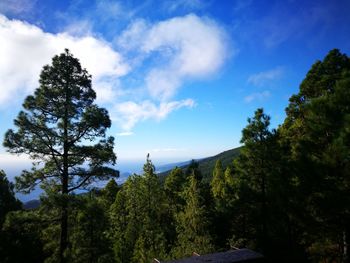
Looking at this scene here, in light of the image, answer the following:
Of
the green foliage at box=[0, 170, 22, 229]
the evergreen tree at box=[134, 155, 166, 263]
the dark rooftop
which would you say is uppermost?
the green foliage at box=[0, 170, 22, 229]

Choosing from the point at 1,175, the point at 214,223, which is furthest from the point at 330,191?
the point at 1,175

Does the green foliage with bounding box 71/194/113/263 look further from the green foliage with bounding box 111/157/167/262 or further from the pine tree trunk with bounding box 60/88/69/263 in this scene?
the green foliage with bounding box 111/157/167/262

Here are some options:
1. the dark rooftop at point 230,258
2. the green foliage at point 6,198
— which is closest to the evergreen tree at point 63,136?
the dark rooftop at point 230,258

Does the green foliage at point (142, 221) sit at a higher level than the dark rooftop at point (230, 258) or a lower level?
higher

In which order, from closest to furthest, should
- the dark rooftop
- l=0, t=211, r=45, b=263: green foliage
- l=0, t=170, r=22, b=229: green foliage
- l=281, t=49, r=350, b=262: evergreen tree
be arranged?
1. l=0, t=211, r=45, b=263: green foliage
2. l=281, t=49, r=350, b=262: evergreen tree
3. the dark rooftop
4. l=0, t=170, r=22, b=229: green foliage

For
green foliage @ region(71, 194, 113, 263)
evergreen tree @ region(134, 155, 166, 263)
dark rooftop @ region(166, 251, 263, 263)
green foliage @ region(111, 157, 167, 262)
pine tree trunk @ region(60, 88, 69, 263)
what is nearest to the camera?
pine tree trunk @ region(60, 88, 69, 263)

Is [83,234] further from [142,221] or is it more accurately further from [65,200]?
[142,221]

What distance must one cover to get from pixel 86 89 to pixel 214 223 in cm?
2413

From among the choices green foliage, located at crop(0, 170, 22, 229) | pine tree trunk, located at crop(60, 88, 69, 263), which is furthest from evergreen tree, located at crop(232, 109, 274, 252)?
green foliage, located at crop(0, 170, 22, 229)

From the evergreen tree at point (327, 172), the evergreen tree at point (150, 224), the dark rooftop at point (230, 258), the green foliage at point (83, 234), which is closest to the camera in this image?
the green foliage at point (83, 234)

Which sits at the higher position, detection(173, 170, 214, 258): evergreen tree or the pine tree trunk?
the pine tree trunk

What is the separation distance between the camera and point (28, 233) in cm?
1310

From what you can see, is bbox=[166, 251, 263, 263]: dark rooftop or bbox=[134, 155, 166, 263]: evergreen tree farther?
bbox=[134, 155, 166, 263]: evergreen tree

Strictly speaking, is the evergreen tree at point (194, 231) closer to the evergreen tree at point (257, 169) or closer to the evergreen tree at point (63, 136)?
the evergreen tree at point (257, 169)
